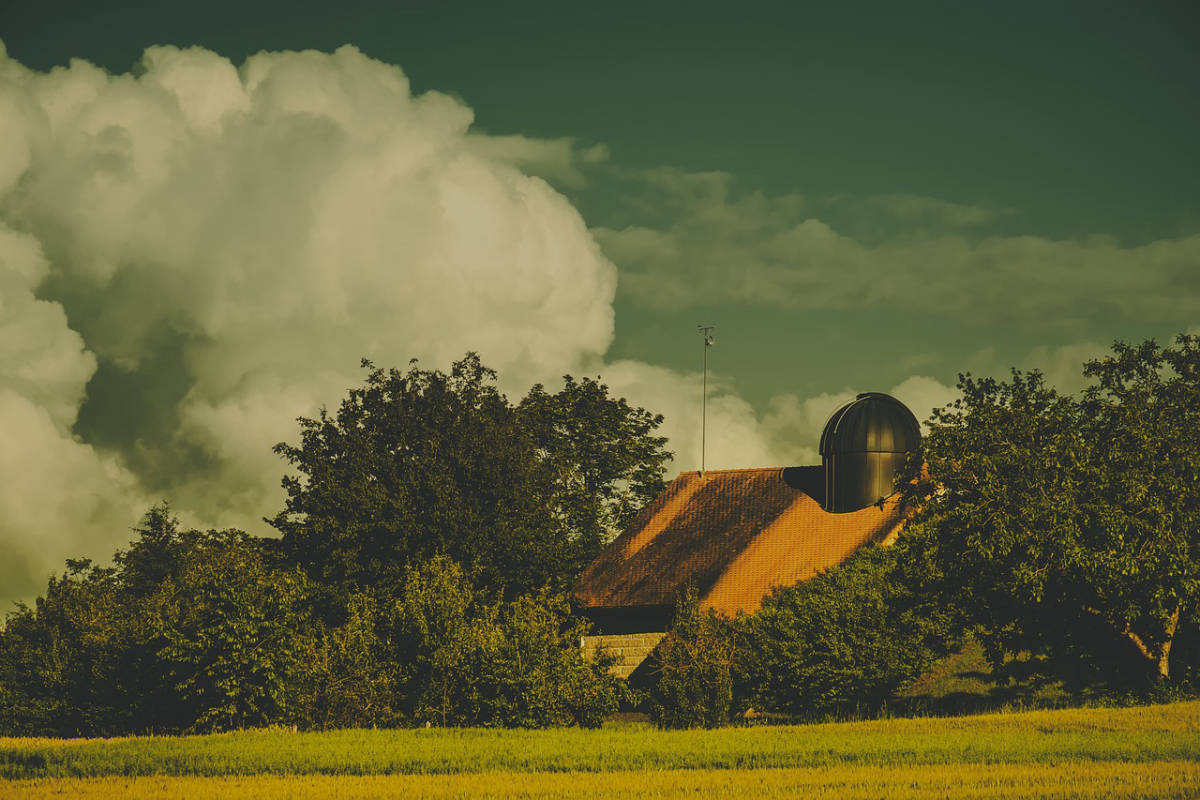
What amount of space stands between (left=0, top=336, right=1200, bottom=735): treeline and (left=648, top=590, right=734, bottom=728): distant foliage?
83mm

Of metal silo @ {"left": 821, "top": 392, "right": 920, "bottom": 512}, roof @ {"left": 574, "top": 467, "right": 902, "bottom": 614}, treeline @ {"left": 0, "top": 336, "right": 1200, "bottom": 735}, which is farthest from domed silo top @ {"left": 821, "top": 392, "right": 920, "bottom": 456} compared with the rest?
treeline @ {"left": 0, "top": 336, "right": 1200, "bottom": 735}

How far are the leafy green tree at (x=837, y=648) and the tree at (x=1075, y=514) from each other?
3.66 m

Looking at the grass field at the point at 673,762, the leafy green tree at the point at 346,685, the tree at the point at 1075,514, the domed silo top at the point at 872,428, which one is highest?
the domed silo top at the point at 872,428

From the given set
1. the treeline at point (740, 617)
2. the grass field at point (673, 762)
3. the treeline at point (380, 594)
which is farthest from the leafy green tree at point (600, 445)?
the grass field at point (673, 762)

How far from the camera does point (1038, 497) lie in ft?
109

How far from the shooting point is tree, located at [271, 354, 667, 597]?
48438mm

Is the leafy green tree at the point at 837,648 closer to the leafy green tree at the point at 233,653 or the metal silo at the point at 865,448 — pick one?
the metal silo at the point at 865,448

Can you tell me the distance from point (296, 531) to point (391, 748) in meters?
22.4

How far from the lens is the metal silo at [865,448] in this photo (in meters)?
51.6

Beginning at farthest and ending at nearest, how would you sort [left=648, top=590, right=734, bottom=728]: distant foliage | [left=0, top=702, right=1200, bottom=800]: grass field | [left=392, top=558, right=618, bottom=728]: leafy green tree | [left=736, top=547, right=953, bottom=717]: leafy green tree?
[left=736, top=547, right=953, bottom=717]: leafy green tree
[left=648, top=590, right=734, bottom=728]: distant foliage
[left=392, top=558, right=618, bottom=728]: leafy green tree
[left=0, top=702, right=1200, bottom=800]: grass field

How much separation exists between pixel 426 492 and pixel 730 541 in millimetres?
12028

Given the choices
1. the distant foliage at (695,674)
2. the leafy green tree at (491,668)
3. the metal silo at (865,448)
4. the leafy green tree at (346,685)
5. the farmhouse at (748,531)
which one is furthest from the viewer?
the metal silo at (865,448)

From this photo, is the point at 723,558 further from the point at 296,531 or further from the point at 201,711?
the point at 201,711

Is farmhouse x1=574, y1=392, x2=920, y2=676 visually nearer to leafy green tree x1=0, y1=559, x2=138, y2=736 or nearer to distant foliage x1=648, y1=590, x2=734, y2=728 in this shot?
distant foliage x1=648, y1=590, x2=734, y2=728
